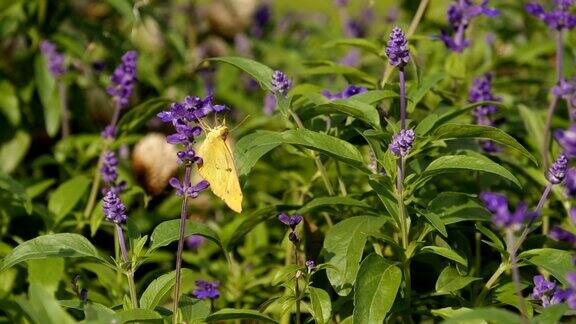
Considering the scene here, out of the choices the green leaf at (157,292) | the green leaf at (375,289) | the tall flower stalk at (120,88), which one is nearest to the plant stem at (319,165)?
the green leaf at (375,289)

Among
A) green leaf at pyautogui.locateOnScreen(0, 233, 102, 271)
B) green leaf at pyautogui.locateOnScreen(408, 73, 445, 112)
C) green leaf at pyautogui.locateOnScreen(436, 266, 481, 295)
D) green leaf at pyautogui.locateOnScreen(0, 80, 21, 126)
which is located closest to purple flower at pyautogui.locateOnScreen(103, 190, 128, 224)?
green leaf at pyautogui.locateOnScreen(0, 233, 102, 271)

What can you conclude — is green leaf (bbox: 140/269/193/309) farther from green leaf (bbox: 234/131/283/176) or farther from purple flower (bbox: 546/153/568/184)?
purple flower (bbox: 546/153/568/184)

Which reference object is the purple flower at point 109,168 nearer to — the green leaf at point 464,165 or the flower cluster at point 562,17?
the green leaf at point 464,165

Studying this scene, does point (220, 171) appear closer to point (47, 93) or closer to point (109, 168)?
point (109, 168)

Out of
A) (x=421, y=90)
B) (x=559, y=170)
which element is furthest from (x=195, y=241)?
(x=559, y=170)

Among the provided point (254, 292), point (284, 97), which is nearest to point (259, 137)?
point (284, 97)
